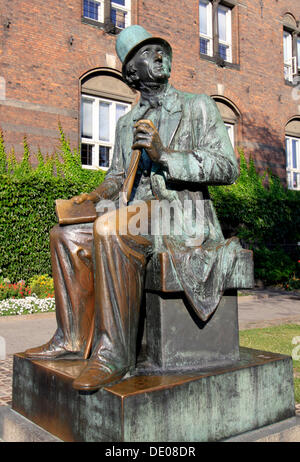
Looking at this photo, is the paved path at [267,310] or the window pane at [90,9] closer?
the paved path at [267,310]

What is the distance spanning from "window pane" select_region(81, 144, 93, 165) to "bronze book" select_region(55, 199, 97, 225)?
36.3 feet

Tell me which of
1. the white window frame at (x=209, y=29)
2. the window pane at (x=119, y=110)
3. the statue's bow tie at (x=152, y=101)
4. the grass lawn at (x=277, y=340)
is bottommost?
the grass lawn at (x=277, y=340)

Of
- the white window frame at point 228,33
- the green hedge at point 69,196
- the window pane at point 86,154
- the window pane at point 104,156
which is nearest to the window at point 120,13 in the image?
the window pane at point 104,156

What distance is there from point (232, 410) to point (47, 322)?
610cm

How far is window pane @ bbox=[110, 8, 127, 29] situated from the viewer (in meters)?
14.4

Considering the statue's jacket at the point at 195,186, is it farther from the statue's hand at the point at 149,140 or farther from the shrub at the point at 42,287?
the shrub at the point at 42,287

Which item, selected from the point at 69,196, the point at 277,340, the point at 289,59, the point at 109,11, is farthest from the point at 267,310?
the point at 289,59

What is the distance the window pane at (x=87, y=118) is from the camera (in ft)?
45.1

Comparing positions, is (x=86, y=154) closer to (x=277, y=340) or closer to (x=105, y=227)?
(x=277, y=340)

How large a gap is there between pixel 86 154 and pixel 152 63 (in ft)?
36.2

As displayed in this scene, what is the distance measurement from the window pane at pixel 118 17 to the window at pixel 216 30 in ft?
11.8

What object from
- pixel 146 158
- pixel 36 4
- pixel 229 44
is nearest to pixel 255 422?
pixel 146 158

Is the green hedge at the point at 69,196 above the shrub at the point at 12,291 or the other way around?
above
